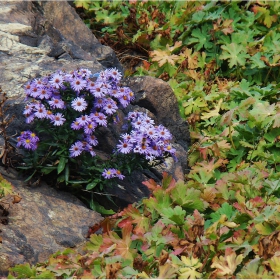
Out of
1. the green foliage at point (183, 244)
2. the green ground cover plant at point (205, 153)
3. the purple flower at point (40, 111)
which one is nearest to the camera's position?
the green foliage at point (183, 244)

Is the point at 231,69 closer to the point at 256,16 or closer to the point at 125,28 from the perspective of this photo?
the point at 256,16

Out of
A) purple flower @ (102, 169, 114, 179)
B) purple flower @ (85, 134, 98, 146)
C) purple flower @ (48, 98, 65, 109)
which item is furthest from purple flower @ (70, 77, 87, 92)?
purple flower @ (102, 169, 114, 179)

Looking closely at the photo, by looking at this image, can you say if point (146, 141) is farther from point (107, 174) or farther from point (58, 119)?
point (58, 119)

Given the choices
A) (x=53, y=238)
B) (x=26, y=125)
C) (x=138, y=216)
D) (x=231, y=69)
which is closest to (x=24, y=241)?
(x=53, y=238)

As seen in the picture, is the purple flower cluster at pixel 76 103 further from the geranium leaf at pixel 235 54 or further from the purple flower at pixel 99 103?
the geranium leaf at pixel 235 54

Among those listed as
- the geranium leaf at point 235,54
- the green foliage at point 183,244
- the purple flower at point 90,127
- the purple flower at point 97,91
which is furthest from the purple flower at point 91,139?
the geranium leaf at point 235,54

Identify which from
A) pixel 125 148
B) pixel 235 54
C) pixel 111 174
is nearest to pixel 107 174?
pixel 111 174
